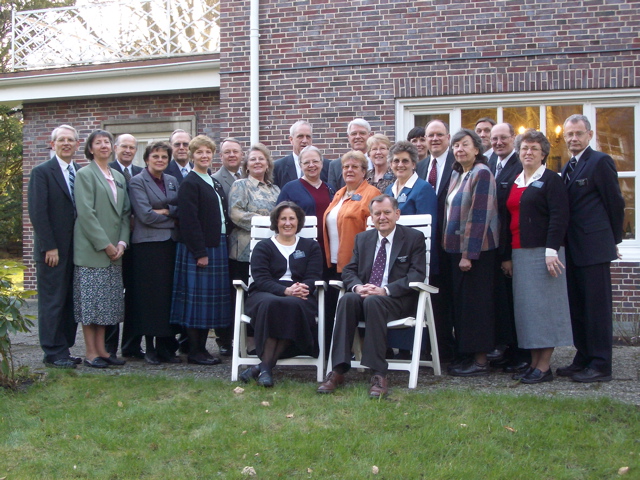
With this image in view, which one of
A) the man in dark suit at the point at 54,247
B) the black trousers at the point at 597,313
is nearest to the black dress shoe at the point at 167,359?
the man in dark suit at the point at 54,247

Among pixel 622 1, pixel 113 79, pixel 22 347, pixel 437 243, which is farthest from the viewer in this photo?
pixel 113 79

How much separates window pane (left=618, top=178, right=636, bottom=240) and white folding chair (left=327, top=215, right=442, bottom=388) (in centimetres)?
405

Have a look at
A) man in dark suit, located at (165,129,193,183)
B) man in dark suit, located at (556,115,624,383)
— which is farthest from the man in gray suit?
man in dark suit, located at (556,115,624,383)

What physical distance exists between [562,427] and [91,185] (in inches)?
165

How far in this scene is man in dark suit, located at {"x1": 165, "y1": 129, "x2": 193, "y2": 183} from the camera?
21.9 feet

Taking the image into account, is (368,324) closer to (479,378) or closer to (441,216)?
(479,378)

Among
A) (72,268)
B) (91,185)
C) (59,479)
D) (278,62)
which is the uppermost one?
(278,62)

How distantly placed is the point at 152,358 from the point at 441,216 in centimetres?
283

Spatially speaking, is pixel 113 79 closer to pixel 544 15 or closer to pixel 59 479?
pixel 544 15

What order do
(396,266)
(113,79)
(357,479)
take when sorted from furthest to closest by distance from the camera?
(113,79)
(396,266)
(357,479)

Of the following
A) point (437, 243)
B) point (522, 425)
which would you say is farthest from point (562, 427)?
point (437, 243)

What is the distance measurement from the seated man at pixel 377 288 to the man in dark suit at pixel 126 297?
210 cm

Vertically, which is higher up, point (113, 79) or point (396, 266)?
point (113, 79)

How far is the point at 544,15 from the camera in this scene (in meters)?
8.44
